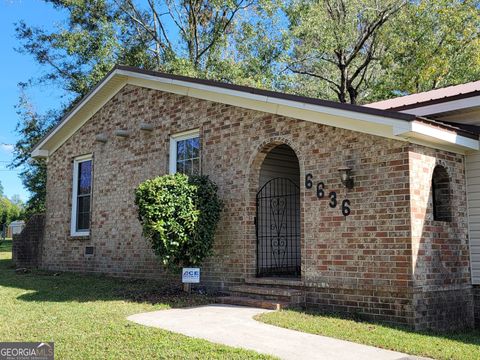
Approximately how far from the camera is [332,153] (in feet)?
27.8

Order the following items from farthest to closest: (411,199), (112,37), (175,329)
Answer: (112,37) → (411,199) → (175,329)

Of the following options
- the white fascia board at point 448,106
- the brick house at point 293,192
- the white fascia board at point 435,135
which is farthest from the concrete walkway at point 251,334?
the white fascia board at point 448,106

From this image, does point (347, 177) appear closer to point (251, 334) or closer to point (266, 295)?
point (266, 295)

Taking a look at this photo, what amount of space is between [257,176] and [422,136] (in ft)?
11.6

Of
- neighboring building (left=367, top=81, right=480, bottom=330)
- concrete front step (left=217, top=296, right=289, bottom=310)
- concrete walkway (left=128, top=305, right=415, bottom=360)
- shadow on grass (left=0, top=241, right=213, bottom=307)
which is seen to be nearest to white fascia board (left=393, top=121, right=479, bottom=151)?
neighboring building (left=367, top=81, right=480, bottom=330)

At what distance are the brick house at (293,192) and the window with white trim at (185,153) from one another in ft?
0.12

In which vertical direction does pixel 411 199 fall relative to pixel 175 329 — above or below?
above

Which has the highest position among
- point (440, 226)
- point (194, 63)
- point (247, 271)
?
point (194, 63)

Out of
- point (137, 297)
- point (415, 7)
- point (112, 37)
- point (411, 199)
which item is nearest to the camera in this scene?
point (411, 199)

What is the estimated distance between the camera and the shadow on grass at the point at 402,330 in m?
6.95

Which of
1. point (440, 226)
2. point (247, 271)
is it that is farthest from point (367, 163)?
point (247, 271)

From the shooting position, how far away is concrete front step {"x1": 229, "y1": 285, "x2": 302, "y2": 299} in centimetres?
855

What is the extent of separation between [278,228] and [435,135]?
419 cm

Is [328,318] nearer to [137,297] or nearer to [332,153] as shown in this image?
[332,153]
